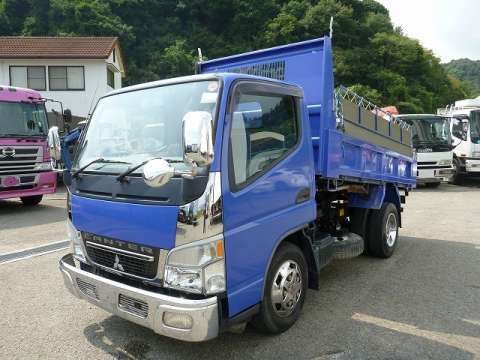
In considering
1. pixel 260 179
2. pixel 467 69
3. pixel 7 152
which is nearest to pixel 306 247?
pixel 260 179

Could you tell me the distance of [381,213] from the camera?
594cm

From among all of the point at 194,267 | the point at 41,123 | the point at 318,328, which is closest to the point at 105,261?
the point at 194,267

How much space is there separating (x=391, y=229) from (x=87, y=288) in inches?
178

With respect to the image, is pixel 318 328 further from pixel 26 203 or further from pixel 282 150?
pixel 26 203

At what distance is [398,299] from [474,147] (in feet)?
41.6

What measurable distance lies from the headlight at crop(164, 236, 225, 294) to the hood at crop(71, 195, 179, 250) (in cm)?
11

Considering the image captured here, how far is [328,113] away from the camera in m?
4.24

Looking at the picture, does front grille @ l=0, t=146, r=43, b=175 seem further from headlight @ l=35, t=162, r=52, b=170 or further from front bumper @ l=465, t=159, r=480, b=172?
front bumper @ l=465, t=159, r=480, b=172

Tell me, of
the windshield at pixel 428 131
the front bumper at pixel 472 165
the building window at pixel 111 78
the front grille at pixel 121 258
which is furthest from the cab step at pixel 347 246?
the building window at pixel 111 78

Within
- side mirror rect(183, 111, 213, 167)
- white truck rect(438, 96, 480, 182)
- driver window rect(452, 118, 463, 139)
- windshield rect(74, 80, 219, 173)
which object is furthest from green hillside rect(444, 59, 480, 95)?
side mirror rect(183, 111, 213, 167)

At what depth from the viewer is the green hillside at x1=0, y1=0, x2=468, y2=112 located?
39.3m

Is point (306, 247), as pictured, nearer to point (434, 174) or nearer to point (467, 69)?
point (434, 174)

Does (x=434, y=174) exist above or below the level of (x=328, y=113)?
below

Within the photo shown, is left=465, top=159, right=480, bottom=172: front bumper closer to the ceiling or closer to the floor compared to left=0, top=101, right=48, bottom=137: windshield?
closer to the floor
